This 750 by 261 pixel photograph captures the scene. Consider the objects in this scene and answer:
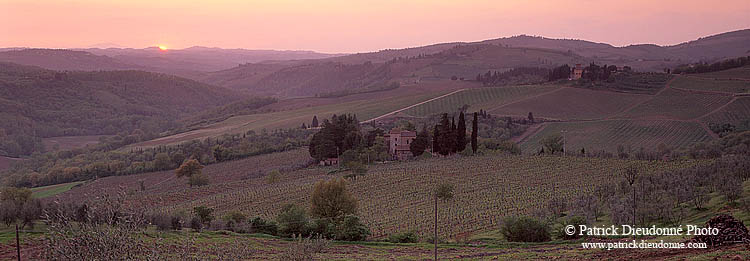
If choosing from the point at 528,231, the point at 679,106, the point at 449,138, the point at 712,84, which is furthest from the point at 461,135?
the point at 712,84

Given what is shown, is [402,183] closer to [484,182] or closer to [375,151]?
[484,182]

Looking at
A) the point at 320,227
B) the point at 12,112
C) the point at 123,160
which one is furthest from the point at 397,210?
the point at 12,112

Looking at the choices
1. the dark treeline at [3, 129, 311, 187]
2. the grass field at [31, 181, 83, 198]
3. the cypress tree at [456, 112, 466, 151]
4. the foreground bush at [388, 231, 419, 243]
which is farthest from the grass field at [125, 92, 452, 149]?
the foreground bush at [388, 231, 419, 243]

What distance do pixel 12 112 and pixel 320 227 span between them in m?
120

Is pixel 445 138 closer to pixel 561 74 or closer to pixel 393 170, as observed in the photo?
pixel 393 170

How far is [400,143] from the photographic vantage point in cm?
6438

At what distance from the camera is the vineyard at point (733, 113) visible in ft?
234

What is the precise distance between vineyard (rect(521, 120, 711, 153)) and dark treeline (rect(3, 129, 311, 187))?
33653 millimetres

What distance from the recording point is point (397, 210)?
3481 cm

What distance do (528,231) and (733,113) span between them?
63.3 metres

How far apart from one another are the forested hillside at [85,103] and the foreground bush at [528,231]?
323 ft

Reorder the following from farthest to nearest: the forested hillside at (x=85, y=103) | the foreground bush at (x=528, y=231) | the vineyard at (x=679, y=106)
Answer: the forested hillside at (x=85, y=103) < the vineyard at (x=679, y=106) < the foreground bush at (x=528, y=231)

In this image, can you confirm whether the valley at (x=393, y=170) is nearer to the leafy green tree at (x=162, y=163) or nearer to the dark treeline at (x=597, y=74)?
the leafy green tree at (x=162, y=163)

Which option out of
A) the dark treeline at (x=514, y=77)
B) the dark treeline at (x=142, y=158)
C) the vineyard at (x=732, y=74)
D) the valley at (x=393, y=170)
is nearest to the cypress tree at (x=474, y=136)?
the valley at (x=393, y=170)
